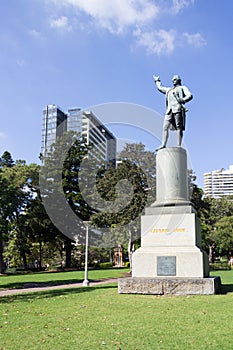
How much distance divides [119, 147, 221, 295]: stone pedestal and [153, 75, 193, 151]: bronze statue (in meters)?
0.84

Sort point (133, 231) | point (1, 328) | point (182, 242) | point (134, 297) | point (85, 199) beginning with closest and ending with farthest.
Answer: point (1, 328)
point (134, 297)
point (182, 242)
point (133, 231)
point (85, 199)

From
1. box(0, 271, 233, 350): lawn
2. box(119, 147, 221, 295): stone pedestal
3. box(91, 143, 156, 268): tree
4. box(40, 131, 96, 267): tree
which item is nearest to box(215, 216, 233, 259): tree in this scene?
box(40, 131, 96, 267): tree

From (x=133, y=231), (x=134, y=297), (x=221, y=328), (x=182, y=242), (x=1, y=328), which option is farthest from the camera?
(x=133, y=231)

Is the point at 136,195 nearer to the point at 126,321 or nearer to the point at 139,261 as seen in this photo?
the point at 139,261

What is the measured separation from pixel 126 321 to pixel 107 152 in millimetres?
28674

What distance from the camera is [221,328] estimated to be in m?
5.89

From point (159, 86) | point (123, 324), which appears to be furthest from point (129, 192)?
point (123, 324)

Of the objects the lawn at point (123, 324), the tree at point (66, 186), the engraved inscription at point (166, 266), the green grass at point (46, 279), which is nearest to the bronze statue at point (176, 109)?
the engraved inscription at point (166, 266)

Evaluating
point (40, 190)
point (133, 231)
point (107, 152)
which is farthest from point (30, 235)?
point (133, 231)

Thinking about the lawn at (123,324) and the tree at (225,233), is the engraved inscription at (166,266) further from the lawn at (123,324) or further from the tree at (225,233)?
the tree at (225,233)

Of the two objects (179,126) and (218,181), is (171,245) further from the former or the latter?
(218,181)

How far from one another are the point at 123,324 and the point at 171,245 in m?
4.56

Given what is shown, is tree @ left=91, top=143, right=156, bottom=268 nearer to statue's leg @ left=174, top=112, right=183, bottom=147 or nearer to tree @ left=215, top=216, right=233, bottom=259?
statue's leg @ left=174, top=112, right=183, bottom=147

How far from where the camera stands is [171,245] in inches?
416
